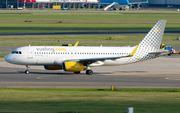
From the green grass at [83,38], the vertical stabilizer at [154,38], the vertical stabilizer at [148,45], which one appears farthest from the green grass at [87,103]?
the green grass at [83,38]

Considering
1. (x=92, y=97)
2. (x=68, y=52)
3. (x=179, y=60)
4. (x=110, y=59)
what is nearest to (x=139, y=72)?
(x=110, y=59)

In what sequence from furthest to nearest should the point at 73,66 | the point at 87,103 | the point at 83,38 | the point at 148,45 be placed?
the point at 83,38, the point at 148,45, the point at 73,66, the point at 87,103

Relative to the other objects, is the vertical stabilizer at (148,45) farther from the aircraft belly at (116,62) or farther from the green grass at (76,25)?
the green grass at (76,25)

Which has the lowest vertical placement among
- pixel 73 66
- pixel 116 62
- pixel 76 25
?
pixel 76 25

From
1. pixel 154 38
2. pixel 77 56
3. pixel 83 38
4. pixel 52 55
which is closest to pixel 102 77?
pixel 77 56

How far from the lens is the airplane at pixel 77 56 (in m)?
45.1

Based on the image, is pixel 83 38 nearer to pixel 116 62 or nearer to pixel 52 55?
pixel 116 62

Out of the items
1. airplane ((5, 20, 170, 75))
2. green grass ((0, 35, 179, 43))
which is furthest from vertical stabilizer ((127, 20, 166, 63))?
green grass ((0, 35, 179, 43))

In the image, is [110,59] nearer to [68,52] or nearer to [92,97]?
[68,52]

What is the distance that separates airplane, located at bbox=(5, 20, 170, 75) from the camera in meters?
45.1

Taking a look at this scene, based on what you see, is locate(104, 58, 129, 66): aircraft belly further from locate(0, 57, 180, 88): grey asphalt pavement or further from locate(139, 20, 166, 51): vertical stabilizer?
locate(139, 20, 166, 51): vertical stabilizer

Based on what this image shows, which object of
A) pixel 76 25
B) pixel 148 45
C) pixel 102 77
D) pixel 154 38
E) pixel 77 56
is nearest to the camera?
pixel 102 77

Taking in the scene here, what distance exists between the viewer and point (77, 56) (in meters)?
46.0

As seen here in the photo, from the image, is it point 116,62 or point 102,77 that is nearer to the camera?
point 102,77
